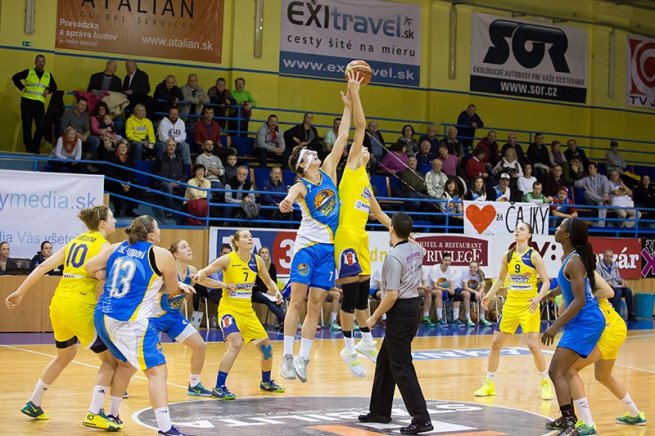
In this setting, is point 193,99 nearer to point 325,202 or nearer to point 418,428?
point 325,202

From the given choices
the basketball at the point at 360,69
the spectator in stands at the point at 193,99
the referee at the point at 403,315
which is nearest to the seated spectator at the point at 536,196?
the spectator in stands at the point at 193,99

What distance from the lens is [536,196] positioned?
2291cm

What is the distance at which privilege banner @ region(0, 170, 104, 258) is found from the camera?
16812mm

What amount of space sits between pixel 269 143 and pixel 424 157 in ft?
12.4

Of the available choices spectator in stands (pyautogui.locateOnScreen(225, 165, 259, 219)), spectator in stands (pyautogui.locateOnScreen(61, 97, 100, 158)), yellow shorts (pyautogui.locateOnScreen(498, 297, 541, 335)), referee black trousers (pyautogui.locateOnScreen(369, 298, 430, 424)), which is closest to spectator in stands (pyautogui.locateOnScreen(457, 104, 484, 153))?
spectator in stands (pyautogui.locateOnScreen(225, 165, 259, 219))

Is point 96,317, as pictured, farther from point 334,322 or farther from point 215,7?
point 215,7

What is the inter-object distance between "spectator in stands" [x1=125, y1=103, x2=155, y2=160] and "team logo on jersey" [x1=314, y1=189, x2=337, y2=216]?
10.3 m

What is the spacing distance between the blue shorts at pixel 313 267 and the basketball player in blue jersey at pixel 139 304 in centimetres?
183

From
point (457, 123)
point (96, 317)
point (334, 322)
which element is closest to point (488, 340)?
point (334, 322)

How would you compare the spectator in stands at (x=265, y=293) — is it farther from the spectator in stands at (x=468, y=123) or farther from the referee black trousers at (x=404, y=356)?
the referee black trousers at (x=404, y=356)

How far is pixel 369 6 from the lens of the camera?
2512 cm

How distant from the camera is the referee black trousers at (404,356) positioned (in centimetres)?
890

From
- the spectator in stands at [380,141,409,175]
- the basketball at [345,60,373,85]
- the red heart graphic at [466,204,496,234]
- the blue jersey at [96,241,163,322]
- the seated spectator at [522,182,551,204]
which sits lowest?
the blue jersey at [96,241,163,322]

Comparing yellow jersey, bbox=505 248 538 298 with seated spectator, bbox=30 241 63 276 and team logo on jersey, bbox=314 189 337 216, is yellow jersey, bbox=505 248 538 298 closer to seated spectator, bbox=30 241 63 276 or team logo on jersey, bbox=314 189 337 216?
team logo on jersey, bbox=314 189 337 216
